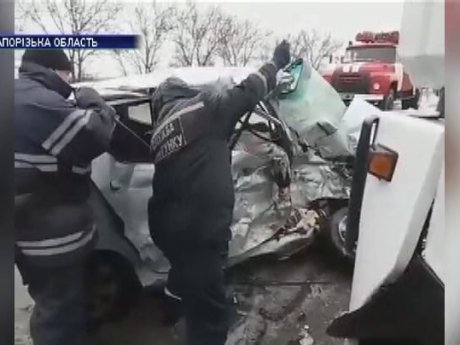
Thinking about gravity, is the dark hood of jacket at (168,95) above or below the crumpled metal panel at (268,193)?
above

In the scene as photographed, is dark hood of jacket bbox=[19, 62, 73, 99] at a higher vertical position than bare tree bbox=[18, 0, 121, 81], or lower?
lower

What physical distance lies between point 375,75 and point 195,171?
53 cm

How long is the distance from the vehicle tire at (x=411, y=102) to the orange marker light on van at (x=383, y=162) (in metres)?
0.13

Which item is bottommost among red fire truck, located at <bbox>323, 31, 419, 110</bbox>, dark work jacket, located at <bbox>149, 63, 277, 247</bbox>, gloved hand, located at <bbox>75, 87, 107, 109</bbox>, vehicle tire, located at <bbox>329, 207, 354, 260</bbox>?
vehicle tire, located at <bbox>329, 207, 354, 260</bbox>

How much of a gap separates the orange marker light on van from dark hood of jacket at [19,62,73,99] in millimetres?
803

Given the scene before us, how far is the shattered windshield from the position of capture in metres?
1.91

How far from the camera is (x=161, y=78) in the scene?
1.93 m

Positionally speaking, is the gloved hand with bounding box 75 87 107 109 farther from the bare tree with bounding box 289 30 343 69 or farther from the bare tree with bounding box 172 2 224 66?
the bare tree with bounding box 289 30 343 69

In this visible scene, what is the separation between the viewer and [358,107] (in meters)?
1.95

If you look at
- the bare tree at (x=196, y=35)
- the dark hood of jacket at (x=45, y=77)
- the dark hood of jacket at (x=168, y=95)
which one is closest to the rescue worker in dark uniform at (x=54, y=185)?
the dark hood of jacket at (x=45, y=77)

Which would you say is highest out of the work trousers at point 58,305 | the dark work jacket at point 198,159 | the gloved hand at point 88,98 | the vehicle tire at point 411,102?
the vehicle tire at point 411,102

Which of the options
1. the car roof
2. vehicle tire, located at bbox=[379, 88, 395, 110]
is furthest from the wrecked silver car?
vehicle tire, located at bbox=[379, 88, 395, 110]

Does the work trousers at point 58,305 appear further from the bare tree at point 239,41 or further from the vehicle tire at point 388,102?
the vehicle tire at point 388,102

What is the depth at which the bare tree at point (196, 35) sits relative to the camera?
6.30ft
